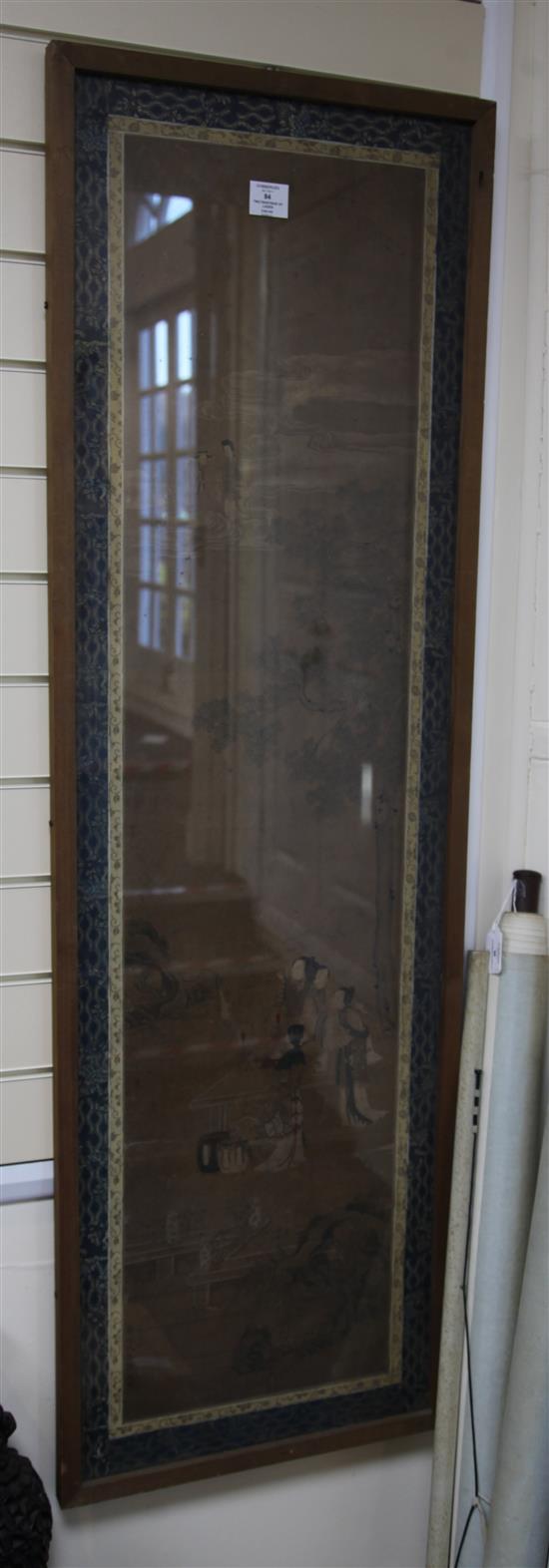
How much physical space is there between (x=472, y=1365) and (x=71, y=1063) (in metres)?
0.69

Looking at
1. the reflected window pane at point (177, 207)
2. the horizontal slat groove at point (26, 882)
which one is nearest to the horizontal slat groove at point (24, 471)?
the reflected window pane at point (177, 207)

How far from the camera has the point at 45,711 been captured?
1.55 m

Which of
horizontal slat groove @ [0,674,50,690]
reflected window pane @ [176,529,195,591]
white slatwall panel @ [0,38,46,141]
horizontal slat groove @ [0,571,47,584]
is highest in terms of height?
white slatwall panel @ [0,38,46,141]

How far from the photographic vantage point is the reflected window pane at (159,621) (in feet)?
5.08

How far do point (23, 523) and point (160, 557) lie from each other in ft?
0.57

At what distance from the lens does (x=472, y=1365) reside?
5.48 feet

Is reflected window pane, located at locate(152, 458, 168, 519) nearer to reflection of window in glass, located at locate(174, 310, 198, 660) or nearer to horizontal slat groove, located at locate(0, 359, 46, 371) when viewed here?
reflection of window in glass, located at locate(174, 310, 198, 660)

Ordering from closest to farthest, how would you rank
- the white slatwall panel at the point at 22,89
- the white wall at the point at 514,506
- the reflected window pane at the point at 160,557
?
the white slatwall panel at the point at 22,89, the reflected window pane at the point at 160,557, the white wall at the point at 514,506

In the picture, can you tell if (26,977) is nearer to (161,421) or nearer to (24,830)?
(24,830)

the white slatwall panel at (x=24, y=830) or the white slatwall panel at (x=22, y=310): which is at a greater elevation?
the white slatwall panel at (x=22, y=310)

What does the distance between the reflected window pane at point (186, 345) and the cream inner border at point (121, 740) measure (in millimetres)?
73

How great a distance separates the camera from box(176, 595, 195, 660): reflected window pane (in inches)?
61.4

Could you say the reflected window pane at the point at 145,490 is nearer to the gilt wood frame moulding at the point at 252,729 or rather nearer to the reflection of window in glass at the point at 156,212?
the gilt wood frame moulding at the point at 252,729

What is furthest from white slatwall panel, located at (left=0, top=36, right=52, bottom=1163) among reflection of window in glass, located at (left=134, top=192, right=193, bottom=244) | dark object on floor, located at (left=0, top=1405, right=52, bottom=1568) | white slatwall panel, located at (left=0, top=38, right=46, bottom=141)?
dark object on floor, located at (left=0, top=1405, right=52, bottom=1568)
